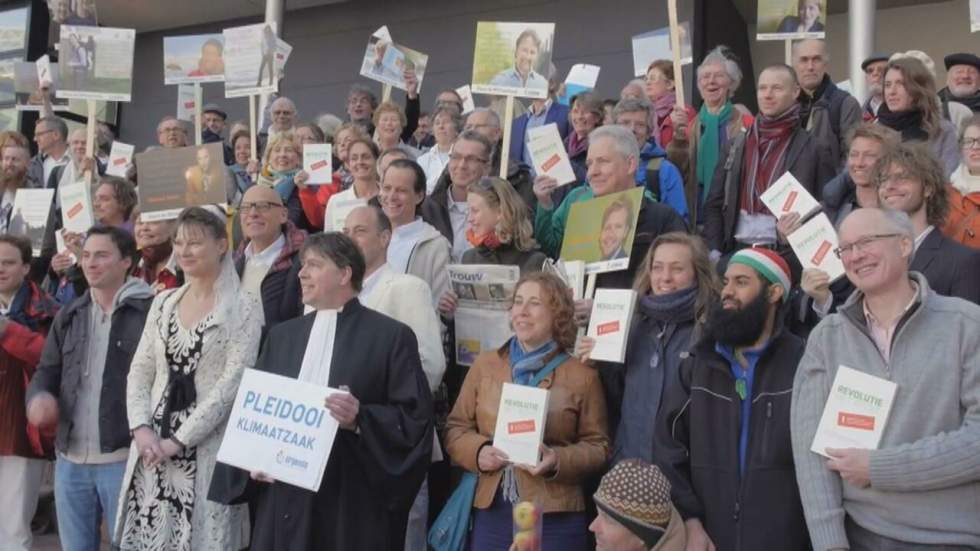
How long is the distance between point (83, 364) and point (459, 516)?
6.66 ft

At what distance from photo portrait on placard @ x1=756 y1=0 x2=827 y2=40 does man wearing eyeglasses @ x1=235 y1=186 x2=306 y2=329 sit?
12.4 feet

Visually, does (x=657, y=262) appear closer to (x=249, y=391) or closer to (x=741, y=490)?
(x=741, y=490)

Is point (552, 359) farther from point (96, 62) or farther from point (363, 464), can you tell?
point (96, 62)

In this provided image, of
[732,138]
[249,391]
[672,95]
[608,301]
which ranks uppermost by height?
[672,95]

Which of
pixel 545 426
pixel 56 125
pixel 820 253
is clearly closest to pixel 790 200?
pixel 820 253

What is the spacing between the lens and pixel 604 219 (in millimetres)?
4828

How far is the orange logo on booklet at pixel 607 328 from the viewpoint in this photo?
406 centimetres

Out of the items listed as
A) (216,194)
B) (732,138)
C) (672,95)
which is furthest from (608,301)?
(672,95)

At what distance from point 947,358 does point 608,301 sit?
4.47 feet

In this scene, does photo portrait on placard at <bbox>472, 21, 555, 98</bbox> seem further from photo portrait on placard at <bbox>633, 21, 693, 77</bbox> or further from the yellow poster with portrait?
photo portrait on placard at <bbox>633, 21, 693, 77</bbox>

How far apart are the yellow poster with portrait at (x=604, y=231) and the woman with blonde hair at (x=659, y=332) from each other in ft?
1.28

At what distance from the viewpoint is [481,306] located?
4.80 metres

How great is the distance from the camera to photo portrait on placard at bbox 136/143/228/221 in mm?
6160

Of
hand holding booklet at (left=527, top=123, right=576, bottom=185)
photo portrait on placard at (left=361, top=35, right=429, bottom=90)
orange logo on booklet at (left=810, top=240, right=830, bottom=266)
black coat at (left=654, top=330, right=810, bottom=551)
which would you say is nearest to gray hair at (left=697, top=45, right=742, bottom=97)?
hand holding booklet at (left=527, top=123, right=576, bottom=185)
